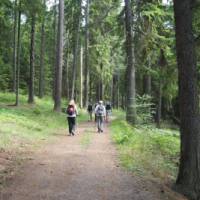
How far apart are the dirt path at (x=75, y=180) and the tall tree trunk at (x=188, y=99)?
44.9 inches

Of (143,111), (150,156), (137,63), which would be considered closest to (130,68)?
(137,63)

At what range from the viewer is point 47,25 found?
179 ft

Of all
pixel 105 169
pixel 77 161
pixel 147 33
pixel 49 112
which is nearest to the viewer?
pixel 105 169

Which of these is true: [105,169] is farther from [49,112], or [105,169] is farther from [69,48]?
[69,48]

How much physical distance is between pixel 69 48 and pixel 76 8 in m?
7.37

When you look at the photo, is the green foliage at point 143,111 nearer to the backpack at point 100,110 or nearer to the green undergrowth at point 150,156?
the backpack at point 100,110

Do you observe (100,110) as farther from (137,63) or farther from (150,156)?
(150,156)

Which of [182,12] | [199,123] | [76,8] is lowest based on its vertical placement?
[199,123]

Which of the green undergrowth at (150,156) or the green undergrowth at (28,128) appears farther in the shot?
the green undergrowth at (28,128)

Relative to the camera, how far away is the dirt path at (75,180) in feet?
30.9

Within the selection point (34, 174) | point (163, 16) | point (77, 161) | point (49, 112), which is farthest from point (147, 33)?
point (34, 174)

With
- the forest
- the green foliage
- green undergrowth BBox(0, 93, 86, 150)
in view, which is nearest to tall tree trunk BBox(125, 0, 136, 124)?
the forest

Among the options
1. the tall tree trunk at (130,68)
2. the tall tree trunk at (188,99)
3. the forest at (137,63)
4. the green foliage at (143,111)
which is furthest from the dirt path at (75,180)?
the green foliage at (143,111)

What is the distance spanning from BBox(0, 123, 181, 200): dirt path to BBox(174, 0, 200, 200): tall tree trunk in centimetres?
114
